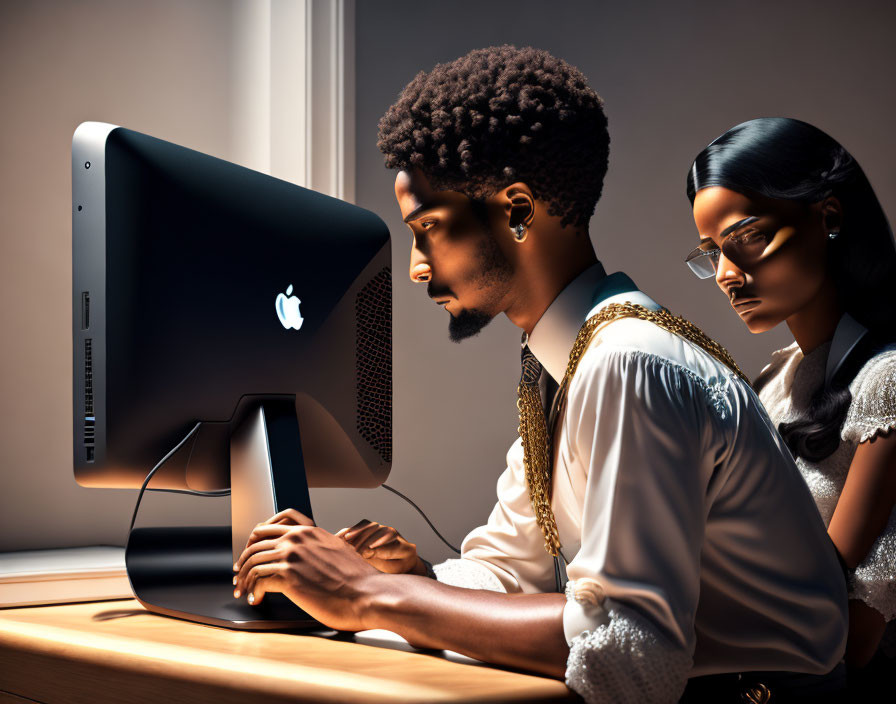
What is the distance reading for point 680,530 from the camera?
26.3 inches

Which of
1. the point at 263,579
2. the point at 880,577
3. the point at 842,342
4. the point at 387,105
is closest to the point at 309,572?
the point at 263,579

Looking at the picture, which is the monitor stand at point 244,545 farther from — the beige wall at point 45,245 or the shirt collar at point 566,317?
the beige wall at point 45,245

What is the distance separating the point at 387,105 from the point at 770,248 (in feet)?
3.10

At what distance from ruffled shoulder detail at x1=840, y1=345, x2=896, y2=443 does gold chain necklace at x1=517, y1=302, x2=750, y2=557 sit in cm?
24

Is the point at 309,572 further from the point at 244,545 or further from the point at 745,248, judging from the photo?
the point at 745,248

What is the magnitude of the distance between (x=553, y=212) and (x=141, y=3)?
119cm

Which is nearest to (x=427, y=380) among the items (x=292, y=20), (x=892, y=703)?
(x=292, y=20)

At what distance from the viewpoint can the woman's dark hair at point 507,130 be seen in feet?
2.93

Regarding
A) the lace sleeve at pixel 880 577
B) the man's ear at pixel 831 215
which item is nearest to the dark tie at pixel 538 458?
the lace sleeve at pixel 880 577

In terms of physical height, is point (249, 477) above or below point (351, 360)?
below

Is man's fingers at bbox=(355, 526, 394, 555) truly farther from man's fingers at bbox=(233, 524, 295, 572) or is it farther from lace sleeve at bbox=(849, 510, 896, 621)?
lace sleeve at bbox=(849, 510, 896, 621)

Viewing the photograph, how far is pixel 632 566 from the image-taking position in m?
0.65

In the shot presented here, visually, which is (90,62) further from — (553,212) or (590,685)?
(590,685)

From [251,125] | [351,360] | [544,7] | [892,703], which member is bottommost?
[892,703]
